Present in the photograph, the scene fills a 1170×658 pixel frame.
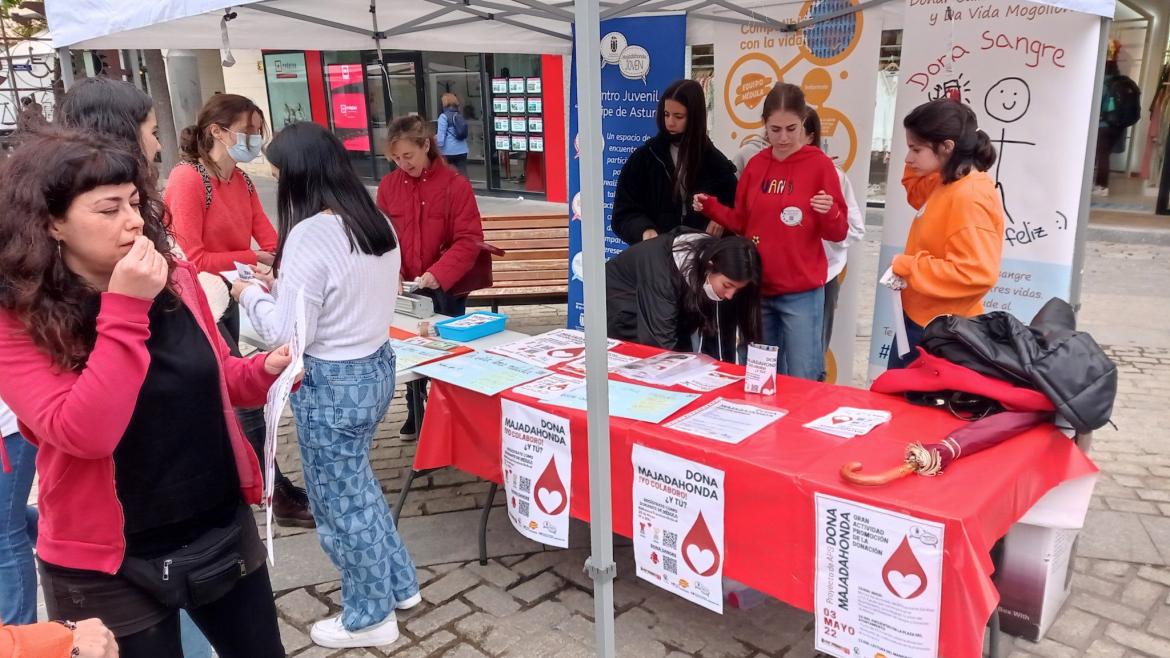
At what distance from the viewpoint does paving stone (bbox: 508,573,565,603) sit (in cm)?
282

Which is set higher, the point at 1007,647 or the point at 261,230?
the point at 261,230

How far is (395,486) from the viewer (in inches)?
146

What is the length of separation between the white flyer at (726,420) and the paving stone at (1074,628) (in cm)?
113

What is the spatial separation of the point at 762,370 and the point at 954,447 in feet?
2.16

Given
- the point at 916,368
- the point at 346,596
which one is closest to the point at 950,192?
the point at 916,368

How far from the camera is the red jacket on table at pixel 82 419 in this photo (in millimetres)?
1298

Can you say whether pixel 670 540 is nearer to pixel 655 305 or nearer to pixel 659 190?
pixel 655 305

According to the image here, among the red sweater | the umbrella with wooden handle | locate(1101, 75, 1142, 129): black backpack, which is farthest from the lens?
locate(1101, 75, 1142, 129): black backpack

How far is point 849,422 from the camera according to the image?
2305 mm

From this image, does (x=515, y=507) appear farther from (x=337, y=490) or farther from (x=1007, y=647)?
(x=1007, y=647)

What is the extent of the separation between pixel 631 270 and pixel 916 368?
1.10 meters

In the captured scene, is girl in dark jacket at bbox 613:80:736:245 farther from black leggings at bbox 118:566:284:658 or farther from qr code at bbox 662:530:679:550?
black leggings at bbox 118:566:284:658

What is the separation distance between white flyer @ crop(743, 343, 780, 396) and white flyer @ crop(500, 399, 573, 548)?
0.62 meters

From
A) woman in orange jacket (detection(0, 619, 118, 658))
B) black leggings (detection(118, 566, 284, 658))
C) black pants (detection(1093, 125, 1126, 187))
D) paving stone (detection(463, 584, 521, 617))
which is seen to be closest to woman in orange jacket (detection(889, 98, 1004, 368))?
paving stone (detection(463, 584, 521, 617))
